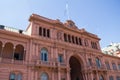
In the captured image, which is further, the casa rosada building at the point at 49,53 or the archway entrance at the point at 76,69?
the archway entrance at the point at 76,69

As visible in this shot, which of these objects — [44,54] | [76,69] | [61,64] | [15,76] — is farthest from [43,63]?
[76,69]

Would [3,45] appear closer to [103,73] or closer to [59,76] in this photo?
[59,76]

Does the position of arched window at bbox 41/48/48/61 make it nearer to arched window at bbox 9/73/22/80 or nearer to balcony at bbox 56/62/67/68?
balcony at bbox 56/62/67/68

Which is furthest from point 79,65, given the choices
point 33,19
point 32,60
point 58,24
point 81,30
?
point 33,19

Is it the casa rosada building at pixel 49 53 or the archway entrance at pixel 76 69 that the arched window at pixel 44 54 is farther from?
the archway entrance at pixel 76 69

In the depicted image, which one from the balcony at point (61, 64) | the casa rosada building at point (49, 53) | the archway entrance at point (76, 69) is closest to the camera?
the casa rosada building at point (49, 53)

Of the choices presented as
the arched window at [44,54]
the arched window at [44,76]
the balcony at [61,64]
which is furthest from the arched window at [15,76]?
the balcony at [61,64]

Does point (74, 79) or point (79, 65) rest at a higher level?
point (79, 65)

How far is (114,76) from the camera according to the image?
3628 cm

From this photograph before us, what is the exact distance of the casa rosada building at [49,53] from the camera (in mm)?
20969

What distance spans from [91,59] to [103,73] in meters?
4.92

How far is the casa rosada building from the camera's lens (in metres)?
21.0

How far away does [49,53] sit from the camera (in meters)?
24.9

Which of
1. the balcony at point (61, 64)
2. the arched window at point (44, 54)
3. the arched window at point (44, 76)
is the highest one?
the arched window at point (44, 54)
